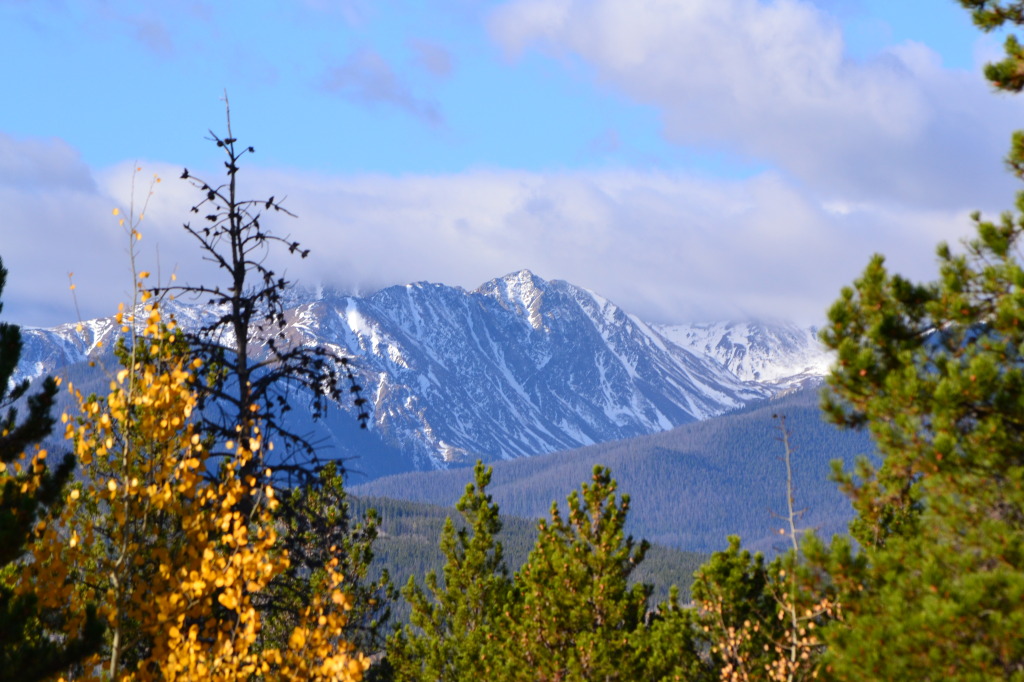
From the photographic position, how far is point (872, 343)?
12.4 metres

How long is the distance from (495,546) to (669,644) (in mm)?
13957

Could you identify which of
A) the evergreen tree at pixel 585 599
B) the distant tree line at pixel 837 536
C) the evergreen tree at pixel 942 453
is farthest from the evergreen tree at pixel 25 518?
the evergreen tree at pixel 585 599

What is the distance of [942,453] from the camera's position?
11125 mm

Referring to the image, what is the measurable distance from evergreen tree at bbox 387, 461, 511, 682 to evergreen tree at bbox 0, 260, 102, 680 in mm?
19939

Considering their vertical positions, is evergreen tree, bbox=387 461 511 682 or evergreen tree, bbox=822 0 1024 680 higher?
evergreen tree, bbox=822 0 1024 680

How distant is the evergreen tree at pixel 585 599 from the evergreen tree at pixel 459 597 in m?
6.54

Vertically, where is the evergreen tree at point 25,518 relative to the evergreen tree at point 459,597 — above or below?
above

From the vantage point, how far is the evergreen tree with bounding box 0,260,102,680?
1120cm

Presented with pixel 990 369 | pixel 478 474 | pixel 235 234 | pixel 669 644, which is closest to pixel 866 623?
pixel 990 369

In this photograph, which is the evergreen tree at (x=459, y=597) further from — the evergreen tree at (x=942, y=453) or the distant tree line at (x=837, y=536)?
the evergreen tree at (x=942, y=453)

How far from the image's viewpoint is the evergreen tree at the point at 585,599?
24.6m

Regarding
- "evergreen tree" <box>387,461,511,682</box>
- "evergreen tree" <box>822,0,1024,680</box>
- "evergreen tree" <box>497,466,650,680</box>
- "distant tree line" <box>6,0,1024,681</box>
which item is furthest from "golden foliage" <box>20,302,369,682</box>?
"evergreen tree" <box>387,461,511,682</box>

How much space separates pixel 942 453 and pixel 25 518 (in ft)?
34.1

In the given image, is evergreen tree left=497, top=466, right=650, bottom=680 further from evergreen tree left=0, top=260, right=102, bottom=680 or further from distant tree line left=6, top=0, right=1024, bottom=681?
evergreen tree left=0, top=260, right=102, bottom=680
